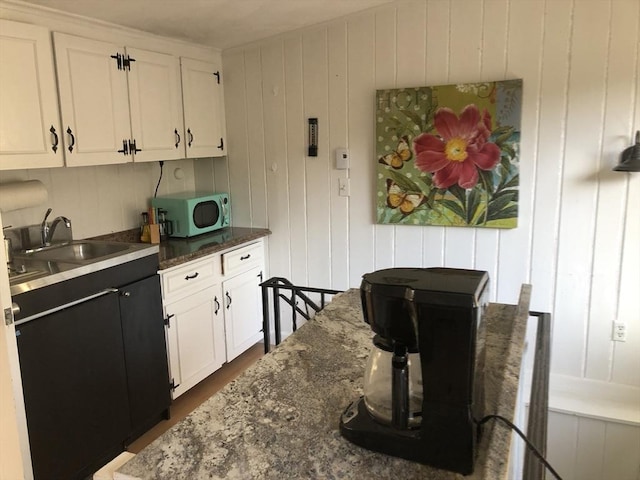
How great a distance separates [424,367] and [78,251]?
2591 millimetres

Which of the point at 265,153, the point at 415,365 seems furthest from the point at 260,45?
the point at 415,365

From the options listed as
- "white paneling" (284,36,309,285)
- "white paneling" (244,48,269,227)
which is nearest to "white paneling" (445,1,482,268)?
"white paneling" (284,36,309,285)

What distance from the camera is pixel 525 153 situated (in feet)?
10.0

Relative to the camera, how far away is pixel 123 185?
3.47 m

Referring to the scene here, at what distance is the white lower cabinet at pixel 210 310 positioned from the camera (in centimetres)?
305

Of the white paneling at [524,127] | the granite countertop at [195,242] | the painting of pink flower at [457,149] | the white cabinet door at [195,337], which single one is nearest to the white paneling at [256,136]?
the granite countertop at [195,242]

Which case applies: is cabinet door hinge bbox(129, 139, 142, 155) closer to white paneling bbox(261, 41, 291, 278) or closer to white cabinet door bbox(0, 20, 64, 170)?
white cabinet door bbox(0, 20, 64, 170)

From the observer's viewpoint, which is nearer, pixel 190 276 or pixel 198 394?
pixel 190 276

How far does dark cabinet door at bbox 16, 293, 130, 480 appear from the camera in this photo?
217 cm

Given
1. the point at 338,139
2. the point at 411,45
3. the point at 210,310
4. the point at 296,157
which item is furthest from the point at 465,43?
the point at 210,310

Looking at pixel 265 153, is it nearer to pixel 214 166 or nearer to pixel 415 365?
pixel 214 166

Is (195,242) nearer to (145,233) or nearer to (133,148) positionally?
(145,233)

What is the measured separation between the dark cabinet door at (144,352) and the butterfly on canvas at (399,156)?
5.18 ft

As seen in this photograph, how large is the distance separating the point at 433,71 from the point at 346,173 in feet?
2.77
